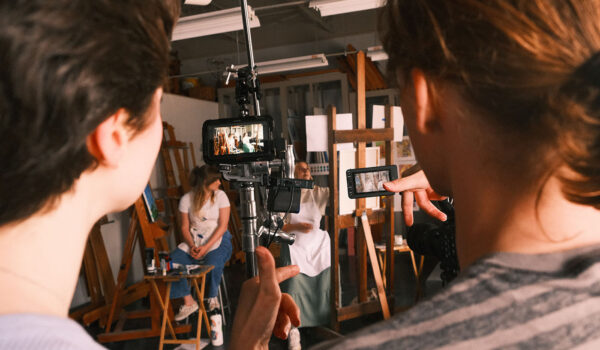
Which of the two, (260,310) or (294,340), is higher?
(260,310)

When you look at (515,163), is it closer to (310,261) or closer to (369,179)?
(369,179)

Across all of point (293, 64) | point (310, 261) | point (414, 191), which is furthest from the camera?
point (293, 64)

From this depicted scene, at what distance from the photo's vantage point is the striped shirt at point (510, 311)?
44cm

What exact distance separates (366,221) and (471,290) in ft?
9.16

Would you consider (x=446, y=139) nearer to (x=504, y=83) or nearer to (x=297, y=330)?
(x=504, y=83)

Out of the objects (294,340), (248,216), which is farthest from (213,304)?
(248,216)

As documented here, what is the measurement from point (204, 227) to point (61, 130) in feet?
11.5

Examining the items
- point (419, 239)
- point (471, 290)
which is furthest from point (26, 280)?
point (419, 239)

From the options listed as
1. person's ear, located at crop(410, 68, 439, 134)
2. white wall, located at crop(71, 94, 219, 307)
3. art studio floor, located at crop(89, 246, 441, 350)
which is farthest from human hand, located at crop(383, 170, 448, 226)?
white wall, located at crop(71, 94, 219, 307)

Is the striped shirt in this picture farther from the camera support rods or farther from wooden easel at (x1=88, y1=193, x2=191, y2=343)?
wooden easel at (x1=88, y1=193, x2=191, y2=343)

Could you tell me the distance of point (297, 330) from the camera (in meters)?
3.12

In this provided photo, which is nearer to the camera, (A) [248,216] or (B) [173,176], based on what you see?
(A) [248,216]

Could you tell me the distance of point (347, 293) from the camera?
4.39 meters

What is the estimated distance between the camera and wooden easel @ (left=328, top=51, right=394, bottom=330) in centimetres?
308
